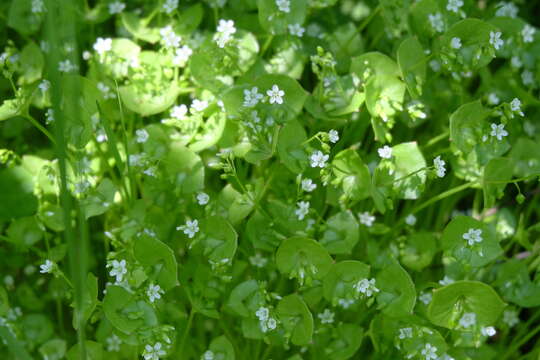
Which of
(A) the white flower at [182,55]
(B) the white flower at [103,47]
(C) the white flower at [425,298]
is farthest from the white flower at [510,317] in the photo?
(B) the white flower at [103,47]

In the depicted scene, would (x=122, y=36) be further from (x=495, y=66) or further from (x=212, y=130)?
(x=495, y=66)

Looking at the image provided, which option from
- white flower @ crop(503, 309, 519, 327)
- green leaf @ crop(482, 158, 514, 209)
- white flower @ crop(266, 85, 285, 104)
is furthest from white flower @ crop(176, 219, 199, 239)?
white flower @ crop(503, 309, 519, 327)

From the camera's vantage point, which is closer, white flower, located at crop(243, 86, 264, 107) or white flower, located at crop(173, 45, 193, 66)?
white flower, located at crop(243, 86, 264, 107)

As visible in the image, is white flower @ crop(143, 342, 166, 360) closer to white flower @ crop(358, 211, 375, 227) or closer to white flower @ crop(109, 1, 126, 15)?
white flower @ crop(358, 211, 375, 227)

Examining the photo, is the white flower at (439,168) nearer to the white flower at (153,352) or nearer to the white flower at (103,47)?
the white flower at (153,352)

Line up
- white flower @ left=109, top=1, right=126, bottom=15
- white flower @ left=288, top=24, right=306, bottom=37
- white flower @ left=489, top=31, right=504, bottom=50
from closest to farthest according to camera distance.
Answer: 1. white flower @ left=489, top=31, right=504, bottom=50
2. white flower @ left=288, top=24, right=306, bottom=37
3. white flower @ left=109, top=1, right=126, bottom=15

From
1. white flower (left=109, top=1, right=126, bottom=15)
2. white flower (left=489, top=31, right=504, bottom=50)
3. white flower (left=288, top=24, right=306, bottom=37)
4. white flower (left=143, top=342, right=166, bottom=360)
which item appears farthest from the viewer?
white flower (left=109, top=1, right=126, bottom=15)

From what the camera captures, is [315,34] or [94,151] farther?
[315,34]

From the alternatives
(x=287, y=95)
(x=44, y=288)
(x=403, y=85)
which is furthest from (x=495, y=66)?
(x=44, y=288)
